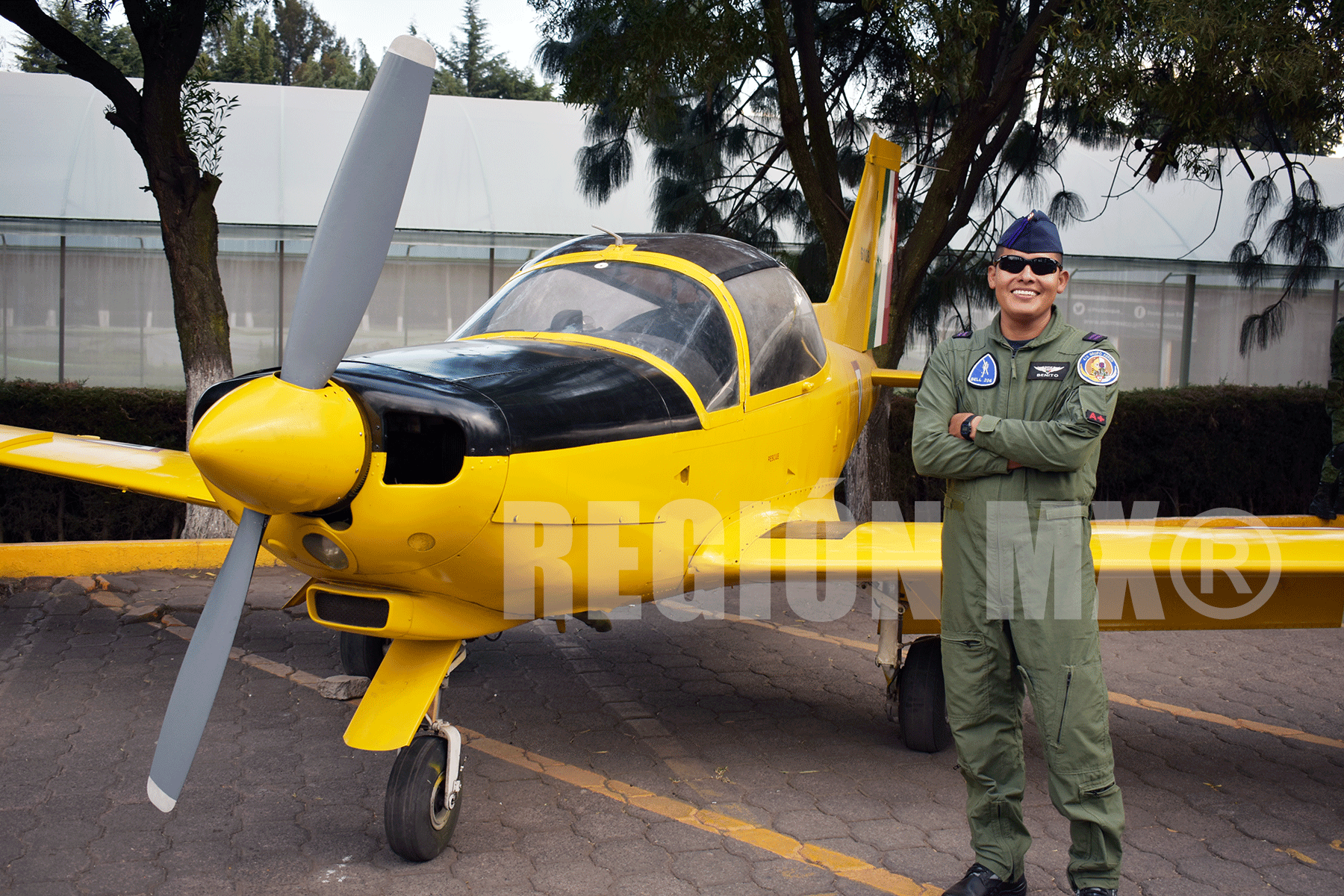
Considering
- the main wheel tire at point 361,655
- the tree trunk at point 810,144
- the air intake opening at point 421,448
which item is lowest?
the main wheel tire at point 361,655

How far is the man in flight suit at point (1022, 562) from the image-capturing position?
2.82m

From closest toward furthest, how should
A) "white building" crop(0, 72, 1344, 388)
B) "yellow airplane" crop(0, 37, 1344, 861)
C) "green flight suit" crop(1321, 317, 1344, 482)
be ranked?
"yellow airplane" crop(0, 37, 1344, 861) < "green flight suit" crop(1321, 317, 1344, 482) < "white building" crop(0, 72, 1344, 388)

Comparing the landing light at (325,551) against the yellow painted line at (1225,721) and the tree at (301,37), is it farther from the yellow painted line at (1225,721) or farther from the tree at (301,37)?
the tree at (301,37)

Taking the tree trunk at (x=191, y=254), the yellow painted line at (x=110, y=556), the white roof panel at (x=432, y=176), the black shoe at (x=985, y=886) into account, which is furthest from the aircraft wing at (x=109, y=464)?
the white roof panel at (x=432, y=176)

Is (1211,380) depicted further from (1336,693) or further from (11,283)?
(11,283)

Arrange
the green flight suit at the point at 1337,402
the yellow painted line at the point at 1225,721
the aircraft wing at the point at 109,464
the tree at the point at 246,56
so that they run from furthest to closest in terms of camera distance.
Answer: the tree at the point at 246,56
the green flight suit at the point at 1337,402
the aircraft wing at the point at 109,464
the yellow painted line at the point at 1225,721

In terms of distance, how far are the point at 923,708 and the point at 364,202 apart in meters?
3.03

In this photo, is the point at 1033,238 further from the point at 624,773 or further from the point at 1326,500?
the point at 1326,500

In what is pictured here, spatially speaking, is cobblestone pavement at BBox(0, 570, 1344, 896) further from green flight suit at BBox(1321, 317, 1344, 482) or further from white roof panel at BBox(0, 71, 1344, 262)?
white roof panel at BBox(0, 71, 1344, 262)

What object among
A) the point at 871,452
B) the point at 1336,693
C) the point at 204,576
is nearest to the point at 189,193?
the point at 204,576

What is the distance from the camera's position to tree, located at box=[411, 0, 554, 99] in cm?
4406

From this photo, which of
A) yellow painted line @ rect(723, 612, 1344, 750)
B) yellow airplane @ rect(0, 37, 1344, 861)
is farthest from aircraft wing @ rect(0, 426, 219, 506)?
yellow painted line @ rect(723, 612, 1344, 750)

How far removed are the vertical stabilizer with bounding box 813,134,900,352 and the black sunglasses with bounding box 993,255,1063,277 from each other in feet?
10.7

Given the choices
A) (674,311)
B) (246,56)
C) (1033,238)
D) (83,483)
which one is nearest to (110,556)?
(83,483)
